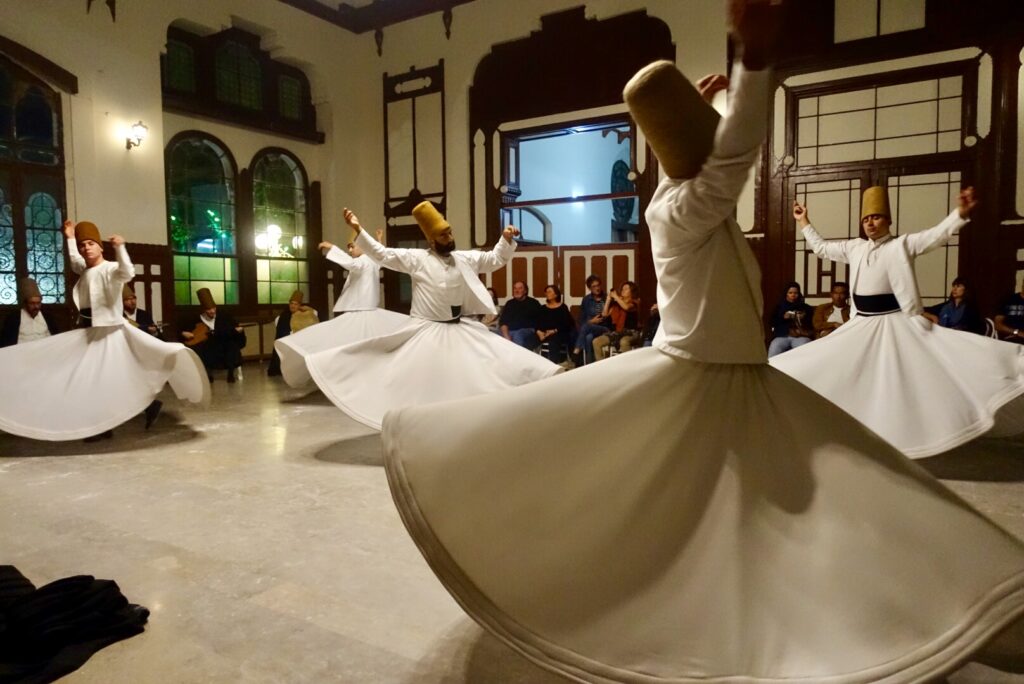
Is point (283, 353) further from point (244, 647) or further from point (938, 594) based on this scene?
point (938, 594)

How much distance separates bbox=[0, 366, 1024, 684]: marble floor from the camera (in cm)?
184

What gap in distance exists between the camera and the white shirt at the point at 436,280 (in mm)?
4344

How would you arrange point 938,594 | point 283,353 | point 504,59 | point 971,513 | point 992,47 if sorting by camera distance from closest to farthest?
point 938,594 < point 971,513 < point 283,353 < point 992,47 < point 504,59

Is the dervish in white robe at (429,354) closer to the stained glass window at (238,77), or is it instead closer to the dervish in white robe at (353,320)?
the dervish in white robe at (353,320)

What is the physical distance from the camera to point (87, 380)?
14.5ft

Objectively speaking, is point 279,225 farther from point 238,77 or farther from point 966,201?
point 966,201

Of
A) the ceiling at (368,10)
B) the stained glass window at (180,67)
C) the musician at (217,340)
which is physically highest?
the ceiling at (368,10)

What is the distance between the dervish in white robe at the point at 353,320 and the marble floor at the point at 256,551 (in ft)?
4.91

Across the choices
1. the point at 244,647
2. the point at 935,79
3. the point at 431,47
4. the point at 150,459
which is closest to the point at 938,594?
the point at 244,647

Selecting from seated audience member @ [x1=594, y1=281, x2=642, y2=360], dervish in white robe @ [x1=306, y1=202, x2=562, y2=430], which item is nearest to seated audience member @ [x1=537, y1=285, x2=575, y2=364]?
seated audience member @ [x1=594, y1=281, x2=642, y2=360]

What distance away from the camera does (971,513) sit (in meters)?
1.38

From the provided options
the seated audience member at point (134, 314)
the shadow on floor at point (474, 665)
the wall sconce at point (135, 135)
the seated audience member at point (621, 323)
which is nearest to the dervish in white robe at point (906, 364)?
the shadow on floor at point (474, 665)

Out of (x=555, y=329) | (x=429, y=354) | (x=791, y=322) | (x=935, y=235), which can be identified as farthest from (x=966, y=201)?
(x=555, y=329)

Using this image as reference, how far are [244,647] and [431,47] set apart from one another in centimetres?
959
